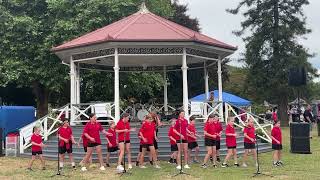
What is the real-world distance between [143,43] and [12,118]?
26.4 ft

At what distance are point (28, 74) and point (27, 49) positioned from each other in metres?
1.47

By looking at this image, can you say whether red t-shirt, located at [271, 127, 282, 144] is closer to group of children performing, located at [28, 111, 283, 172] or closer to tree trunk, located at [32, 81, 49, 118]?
group of children performing, located at [28, 111, 283, 172]

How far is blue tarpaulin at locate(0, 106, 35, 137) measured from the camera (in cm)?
2156

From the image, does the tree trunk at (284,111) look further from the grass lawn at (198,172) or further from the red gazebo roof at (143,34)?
the grass lawn at (198,172)

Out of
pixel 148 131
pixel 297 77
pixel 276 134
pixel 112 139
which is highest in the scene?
pixel 297 77

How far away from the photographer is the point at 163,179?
12438 mm

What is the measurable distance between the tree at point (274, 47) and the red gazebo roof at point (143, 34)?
1898 cm

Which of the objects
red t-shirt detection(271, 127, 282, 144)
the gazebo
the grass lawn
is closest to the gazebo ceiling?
the gazebo

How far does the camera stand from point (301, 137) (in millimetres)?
17875

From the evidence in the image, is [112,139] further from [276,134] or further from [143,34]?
[143,34]

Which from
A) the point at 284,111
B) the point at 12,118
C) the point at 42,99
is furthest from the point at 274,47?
the point at 12,118

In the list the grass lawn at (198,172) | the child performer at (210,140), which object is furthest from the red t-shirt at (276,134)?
the child performer at (210,140)

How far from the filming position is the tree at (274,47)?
38.3 m

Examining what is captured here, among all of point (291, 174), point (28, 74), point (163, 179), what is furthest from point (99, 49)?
point (28, 74)
